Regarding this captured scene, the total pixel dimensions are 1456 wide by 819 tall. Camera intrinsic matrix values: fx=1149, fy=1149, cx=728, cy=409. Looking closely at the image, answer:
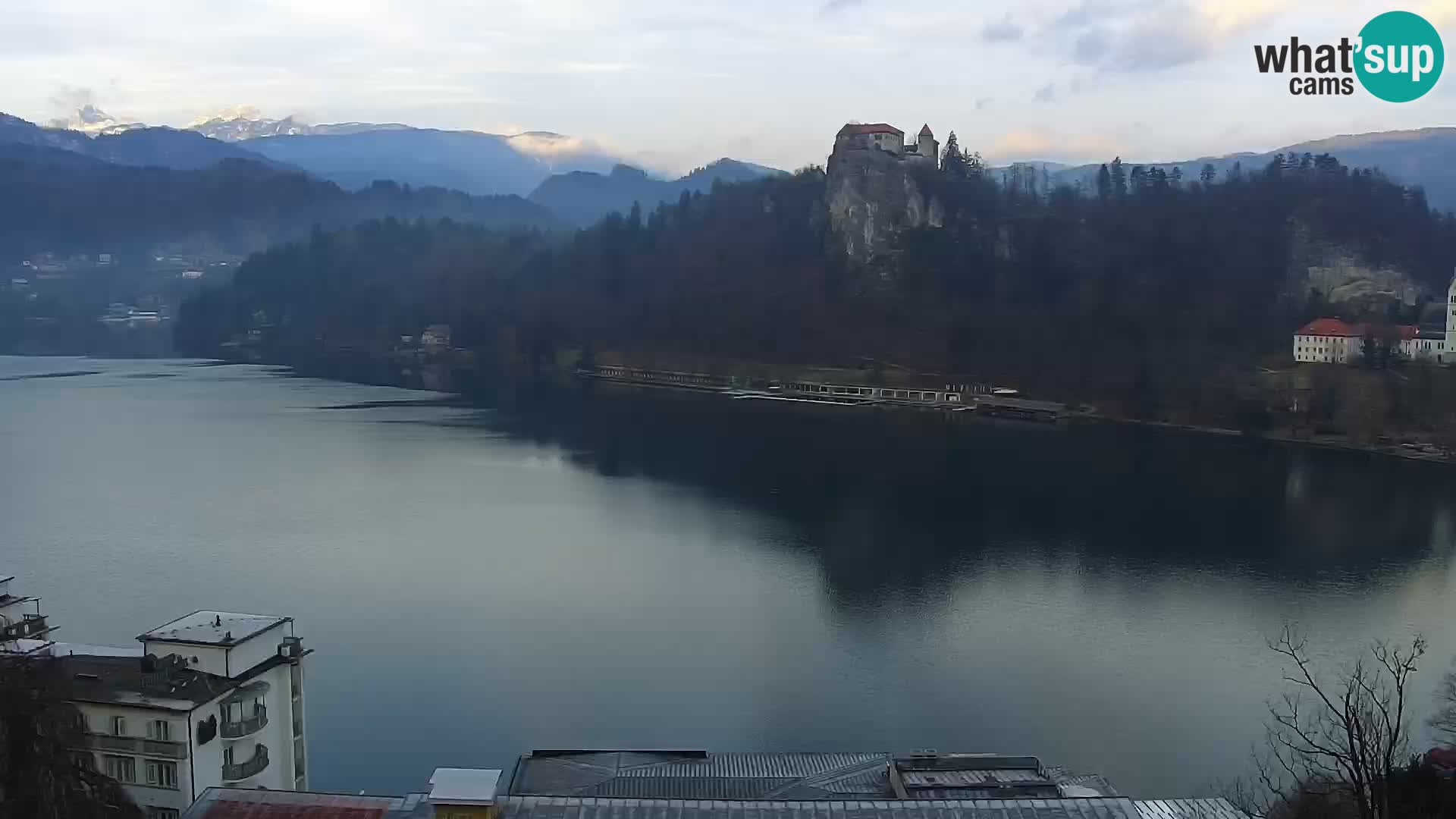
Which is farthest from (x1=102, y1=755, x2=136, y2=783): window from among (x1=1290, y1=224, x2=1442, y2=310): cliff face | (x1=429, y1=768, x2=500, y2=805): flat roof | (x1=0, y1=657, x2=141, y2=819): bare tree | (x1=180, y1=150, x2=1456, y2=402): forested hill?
(x1=1290, y1=224, x2=1442, y2=310): cliff face

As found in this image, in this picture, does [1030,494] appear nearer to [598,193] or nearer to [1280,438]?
[1280,438]

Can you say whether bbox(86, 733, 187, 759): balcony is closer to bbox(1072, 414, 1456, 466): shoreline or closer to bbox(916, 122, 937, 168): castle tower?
bbox(1072, 414, 1456, 466): shoreline

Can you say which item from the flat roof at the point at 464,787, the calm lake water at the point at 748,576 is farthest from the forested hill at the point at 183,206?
the flat roof at the point at 464,787

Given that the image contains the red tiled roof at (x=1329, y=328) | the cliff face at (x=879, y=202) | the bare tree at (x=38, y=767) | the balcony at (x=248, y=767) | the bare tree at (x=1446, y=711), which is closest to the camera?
the bare tree at (x=38, y=767)

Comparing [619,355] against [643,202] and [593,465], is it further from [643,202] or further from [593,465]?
[643,202]

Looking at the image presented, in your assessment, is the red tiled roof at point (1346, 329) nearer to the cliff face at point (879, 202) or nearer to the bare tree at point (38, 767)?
the cliff face at point (879, 202)

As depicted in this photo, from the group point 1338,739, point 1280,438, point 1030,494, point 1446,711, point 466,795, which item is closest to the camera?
point 466,795

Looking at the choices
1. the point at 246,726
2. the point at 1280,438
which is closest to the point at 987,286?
the point at 1280,438
